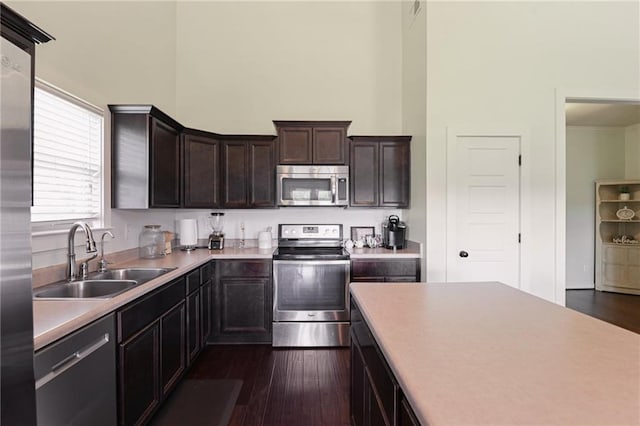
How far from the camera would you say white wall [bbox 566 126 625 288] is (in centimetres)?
534

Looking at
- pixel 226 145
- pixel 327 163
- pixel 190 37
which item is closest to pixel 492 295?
pixel 327 163

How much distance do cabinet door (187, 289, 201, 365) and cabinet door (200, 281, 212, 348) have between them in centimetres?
7

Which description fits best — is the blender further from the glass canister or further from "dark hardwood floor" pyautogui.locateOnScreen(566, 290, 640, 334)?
"dark hardwood floor" pyautogui.locateOnScreen(566, 290, 640, 334)

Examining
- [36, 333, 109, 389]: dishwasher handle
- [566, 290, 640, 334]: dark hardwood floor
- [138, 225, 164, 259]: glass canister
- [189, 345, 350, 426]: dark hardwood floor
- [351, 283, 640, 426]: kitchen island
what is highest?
[138, 225, 164, 259]: glass canister

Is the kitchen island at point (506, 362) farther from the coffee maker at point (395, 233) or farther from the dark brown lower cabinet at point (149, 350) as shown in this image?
the coffee maker at point (395, 233)

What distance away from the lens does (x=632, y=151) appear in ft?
17.4

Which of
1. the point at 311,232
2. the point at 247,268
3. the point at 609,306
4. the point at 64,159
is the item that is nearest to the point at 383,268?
the point at 311,232

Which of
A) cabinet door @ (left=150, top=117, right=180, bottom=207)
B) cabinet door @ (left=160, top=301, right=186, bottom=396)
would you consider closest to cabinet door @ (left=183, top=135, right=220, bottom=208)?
cabinet door @ (left=150, top=117, right=180, bottom=207)

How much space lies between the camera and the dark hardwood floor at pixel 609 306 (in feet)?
12.6

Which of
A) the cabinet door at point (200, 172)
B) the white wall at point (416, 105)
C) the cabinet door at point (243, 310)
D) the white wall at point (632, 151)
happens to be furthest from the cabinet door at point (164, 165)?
the white wall at point (632, 151)

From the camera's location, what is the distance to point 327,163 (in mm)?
3393

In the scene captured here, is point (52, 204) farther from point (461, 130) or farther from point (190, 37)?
point (461, 130)

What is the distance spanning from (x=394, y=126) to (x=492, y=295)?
8.90 ft

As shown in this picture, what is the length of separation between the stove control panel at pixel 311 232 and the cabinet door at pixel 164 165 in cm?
124
